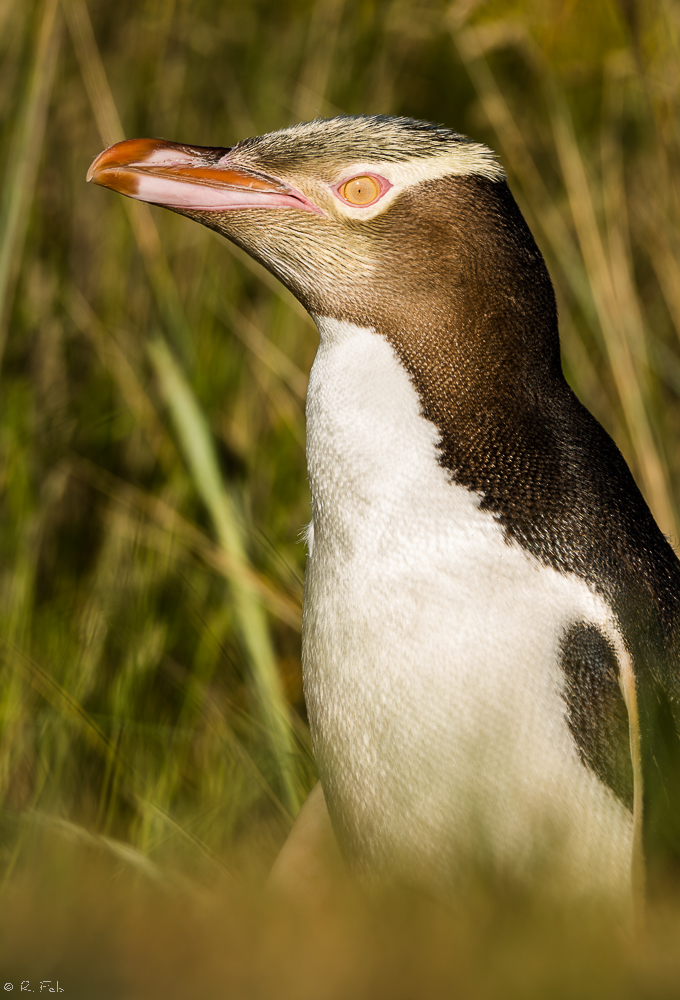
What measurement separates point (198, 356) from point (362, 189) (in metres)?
1.38

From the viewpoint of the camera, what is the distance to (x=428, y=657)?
1.34 meters

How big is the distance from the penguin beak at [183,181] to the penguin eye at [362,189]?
0.05 m

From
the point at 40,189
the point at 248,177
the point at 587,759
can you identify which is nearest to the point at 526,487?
the point at 587,759

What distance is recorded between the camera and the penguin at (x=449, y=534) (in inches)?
51.7

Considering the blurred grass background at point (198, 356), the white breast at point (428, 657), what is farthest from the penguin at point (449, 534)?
the blurred grass background at point (198, 356)

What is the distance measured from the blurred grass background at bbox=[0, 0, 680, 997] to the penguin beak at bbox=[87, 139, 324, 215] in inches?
15.9

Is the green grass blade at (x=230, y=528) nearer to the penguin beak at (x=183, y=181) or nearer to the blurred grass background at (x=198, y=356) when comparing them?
the blurred grass background at (x=198, y=356)

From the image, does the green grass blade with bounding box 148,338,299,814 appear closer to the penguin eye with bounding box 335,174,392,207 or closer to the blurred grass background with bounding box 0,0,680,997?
the blurred grass background with bounding box 0,0,680,997

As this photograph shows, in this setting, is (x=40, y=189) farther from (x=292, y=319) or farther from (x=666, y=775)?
(x=666, y=775)

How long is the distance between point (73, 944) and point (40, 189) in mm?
2691

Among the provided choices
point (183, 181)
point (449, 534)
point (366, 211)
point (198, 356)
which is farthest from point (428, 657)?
point (198, 356)

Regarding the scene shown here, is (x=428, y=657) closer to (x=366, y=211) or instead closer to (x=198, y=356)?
(x=366, y=211)

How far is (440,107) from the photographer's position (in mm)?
3609

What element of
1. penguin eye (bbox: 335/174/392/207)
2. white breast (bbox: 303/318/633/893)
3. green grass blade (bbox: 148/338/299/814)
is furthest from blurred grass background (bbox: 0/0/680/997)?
penguin eye (bbox: 335/174/392/207)
